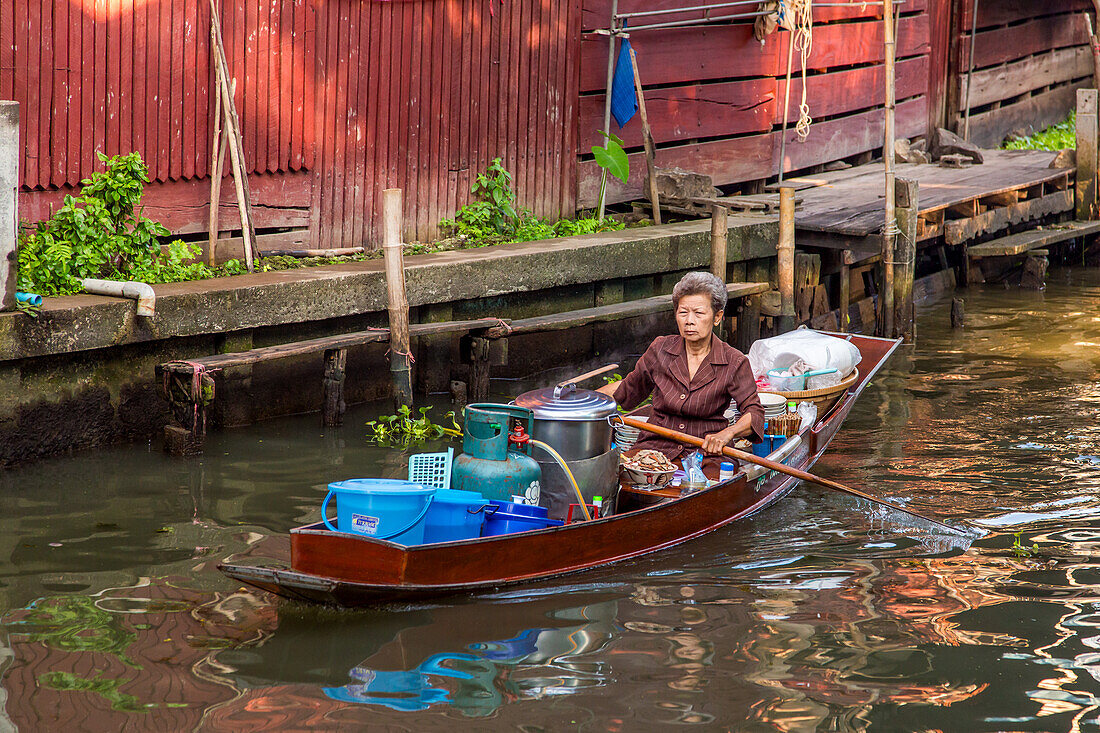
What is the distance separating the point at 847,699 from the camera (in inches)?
202

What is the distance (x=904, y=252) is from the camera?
12.2 metres

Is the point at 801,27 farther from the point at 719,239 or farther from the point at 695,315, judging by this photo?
the point at 695,315

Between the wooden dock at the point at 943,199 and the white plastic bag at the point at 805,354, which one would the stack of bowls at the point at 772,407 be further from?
the wooden dock at the point at 943,199

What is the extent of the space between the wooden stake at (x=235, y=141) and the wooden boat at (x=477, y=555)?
4208mm

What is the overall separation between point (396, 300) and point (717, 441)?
9.81 feet

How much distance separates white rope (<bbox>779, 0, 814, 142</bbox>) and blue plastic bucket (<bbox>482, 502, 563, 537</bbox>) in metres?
7.01

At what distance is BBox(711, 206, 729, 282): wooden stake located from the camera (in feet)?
36.0

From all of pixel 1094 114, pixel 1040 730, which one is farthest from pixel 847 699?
pixel 1094 114

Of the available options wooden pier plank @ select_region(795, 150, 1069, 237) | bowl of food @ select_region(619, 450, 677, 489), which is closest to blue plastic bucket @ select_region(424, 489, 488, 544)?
bowl of food @ select_region(619, 450, 677, 489)

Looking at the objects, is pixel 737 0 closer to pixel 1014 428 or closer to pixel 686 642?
pixel 1014 428

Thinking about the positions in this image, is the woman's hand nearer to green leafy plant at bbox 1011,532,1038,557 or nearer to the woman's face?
the woman's face

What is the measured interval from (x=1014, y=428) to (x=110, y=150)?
7091 mm

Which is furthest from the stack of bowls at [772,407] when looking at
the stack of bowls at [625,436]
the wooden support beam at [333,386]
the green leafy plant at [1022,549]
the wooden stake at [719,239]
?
the wooden stake at [719,239]

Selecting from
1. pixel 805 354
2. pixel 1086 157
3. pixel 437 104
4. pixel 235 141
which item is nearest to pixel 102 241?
pixel 235 141
